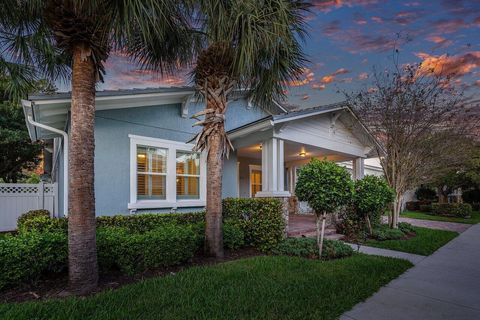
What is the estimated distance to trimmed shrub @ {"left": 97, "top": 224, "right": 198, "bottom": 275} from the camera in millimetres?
5234

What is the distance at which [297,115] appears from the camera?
29.5ft

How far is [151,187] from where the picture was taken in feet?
28.2

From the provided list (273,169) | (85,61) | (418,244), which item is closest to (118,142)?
(85,61)

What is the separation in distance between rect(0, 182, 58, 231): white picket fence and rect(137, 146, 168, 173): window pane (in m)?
5.96

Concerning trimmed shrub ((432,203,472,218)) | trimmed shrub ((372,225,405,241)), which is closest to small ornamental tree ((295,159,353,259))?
trimmed shrub ((372,225,405,241))

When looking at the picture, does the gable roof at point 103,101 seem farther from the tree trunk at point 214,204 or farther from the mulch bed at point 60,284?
the mulch bed at point 60,284

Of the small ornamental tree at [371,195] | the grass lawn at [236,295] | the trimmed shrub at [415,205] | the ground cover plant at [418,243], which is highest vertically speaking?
the small ornamental tree at [371,195]

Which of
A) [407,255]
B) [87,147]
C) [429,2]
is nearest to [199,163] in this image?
[87,147]

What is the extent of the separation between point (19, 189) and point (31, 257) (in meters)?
9.29

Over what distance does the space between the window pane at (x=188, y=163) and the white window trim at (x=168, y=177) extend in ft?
0.49

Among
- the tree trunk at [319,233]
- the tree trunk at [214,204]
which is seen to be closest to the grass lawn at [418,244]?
the tree trunk at [319,233]

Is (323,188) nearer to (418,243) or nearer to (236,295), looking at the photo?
(236,295)

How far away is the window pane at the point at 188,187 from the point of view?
930 cm

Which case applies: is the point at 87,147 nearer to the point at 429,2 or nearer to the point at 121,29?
the point at 121,29
